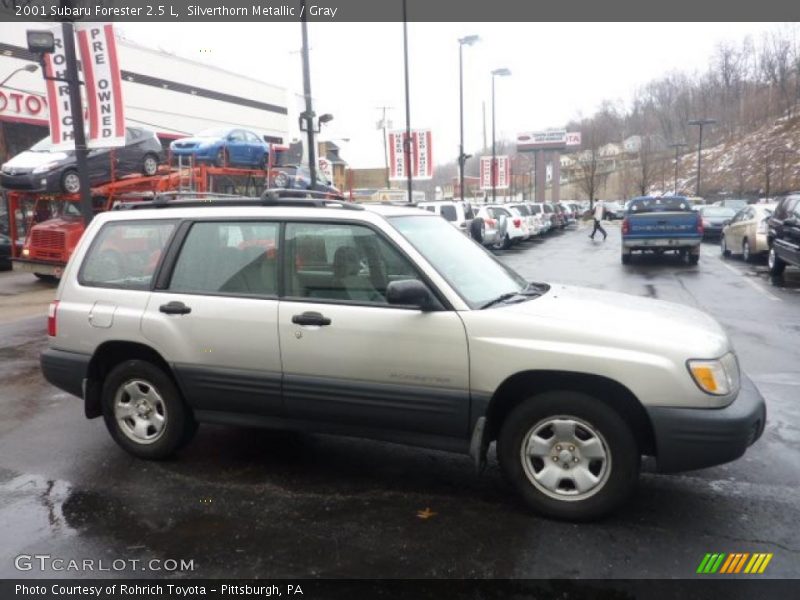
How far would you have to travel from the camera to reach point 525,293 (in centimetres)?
431

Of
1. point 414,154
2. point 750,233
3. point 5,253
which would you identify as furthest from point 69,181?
point 750,233

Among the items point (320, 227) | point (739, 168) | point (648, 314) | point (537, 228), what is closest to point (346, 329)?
point (320, 227)

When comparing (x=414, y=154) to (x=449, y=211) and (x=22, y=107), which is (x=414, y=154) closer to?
(x=449, y=211)

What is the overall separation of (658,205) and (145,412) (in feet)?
54.4

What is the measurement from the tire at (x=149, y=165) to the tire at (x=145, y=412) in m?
12.7

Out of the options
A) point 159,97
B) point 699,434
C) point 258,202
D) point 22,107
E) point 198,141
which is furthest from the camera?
point 159,97

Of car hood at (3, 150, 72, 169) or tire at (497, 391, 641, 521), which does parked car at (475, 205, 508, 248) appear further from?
Result: tire at (497, 391, 641, 521)

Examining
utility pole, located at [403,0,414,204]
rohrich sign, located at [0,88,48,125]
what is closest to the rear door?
utility pole, located at [403,0,414,204]

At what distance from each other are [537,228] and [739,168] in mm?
50296

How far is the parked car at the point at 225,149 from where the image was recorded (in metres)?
16.5

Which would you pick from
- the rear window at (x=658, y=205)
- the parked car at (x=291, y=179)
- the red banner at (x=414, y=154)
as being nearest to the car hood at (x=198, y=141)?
the parked car at (x=291, y=179)

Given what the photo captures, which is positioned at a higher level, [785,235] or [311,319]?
[311,319]

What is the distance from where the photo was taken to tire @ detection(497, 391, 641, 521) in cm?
347

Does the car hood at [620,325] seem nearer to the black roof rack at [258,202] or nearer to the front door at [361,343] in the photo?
the front door at [361,343]
